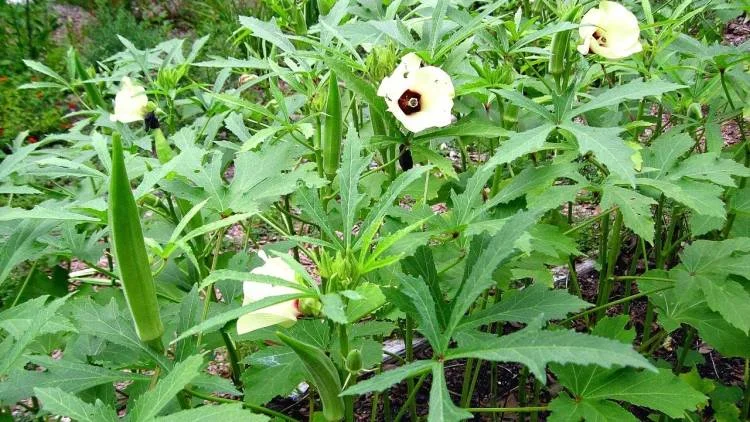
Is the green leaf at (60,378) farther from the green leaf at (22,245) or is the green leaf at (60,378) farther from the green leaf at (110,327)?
the green leaf at (22,245)

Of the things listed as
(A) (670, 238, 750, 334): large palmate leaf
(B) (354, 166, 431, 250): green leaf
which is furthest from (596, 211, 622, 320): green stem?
(B) (354, 166, 431, 250): green leaf

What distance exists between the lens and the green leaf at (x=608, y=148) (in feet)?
2.54

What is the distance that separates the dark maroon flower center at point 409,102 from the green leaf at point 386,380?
0.44m

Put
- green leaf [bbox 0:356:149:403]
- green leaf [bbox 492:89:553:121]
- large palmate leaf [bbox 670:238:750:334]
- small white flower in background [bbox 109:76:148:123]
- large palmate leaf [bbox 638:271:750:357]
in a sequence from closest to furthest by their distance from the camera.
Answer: green leaf [bbox 0:356:149:403] < green leaf [bbox 492:89:553:121] < large palmate leaf [bbox 670:238:750:334] < large palmate leaf [bbox 638:271:750:357] < small white flower in background [bbox 109:76:148:123]

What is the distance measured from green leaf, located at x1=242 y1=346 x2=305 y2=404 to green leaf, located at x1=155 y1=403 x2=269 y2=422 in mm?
251

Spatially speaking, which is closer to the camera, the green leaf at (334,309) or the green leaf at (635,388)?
the green leaf at (334,309)

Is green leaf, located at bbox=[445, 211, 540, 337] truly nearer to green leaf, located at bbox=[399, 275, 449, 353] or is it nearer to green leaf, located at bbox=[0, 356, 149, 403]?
green leaf, located at bbox=[399, 275, 449, 353]

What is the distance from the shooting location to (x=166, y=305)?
40.6 inches

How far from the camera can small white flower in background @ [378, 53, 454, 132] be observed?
93cm

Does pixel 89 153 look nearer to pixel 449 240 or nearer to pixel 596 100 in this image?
pixel 449 240

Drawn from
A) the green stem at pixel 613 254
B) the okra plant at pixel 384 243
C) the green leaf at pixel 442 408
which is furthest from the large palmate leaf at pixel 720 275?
the green leaf at pixel 442 408

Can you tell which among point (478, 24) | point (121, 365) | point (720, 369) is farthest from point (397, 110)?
point (720, 369)

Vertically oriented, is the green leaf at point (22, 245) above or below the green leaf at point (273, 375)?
above

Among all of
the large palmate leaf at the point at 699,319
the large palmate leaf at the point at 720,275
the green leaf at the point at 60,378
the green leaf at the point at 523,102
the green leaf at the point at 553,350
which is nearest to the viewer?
the green leaf at the point at 553,350
